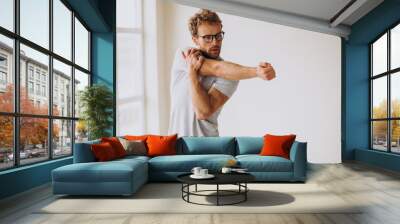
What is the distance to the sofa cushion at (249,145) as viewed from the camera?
→ 6.72 m

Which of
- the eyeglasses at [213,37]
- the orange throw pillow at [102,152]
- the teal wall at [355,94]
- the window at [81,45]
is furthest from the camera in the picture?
the teal wall at [355,94]

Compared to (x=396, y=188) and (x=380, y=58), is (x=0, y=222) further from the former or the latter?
(x=380, y=58)

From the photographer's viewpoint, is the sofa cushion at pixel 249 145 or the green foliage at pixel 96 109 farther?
the green foliage at pixel 96 109

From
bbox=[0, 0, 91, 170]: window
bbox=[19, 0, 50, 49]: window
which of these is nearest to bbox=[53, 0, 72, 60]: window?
bbox=[0, 0, 91, 170]: window

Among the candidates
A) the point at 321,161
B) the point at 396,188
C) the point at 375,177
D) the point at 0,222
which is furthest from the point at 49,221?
the point at 321,161

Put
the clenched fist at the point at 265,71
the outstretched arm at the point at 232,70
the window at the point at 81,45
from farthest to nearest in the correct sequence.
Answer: the clenched fist at the point at 265,71, the outstretched arm at the point at 232,70, the window at the point at 81,45

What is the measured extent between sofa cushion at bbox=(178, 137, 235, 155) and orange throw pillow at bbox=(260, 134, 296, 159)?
619mm

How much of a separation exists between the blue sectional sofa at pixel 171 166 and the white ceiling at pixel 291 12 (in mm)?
3125

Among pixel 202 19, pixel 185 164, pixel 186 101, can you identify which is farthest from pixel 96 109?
pixel 202 19

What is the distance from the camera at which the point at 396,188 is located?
217 inches

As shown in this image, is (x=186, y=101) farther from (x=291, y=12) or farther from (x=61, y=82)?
(x=291, y=12)

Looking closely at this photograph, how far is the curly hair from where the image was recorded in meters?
8.62

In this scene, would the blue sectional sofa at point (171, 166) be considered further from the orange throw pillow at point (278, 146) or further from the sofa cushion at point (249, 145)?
the orange throw pillow at point (278, 146)

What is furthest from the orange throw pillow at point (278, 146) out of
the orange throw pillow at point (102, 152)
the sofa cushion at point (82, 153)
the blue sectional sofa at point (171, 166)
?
the sofa cushion at point (82, 153)
